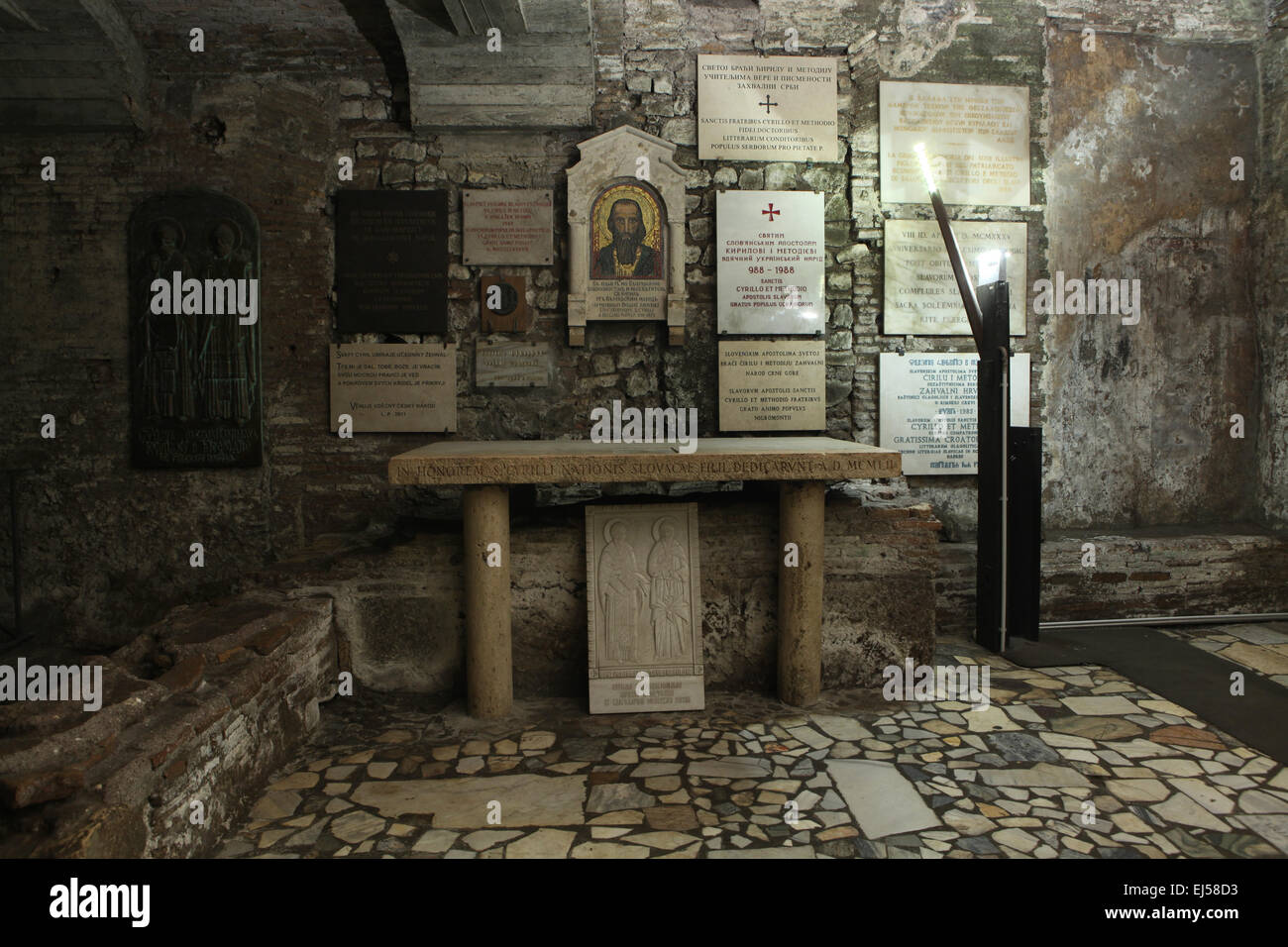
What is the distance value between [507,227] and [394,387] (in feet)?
4.19

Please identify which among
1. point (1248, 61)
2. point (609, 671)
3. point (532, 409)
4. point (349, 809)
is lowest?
point (349, 809)

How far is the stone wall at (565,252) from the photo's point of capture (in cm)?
500

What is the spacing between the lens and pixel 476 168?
16.8 feet

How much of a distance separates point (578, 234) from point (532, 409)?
3.82 feet

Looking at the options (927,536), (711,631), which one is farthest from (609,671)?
(927,536)

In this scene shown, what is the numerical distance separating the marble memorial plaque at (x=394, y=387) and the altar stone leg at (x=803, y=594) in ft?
8.22

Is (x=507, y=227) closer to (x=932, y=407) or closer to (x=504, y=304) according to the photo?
(x=504, y=304)

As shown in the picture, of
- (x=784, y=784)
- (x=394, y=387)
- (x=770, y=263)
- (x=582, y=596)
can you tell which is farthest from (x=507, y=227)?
(x=784, y=784)

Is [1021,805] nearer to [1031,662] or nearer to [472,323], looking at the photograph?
[1031,662]

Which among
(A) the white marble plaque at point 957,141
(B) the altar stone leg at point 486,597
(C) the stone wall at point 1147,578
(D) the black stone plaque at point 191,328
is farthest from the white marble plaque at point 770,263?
(D) the black stone plaque at point 191,328

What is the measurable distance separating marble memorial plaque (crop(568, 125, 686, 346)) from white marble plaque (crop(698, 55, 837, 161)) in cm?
38

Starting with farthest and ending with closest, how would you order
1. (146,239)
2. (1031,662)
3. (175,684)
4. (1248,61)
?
(1248,61) < (146,239) < (1031,662) < (175,684)

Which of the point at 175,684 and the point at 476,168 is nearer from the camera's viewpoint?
the point at 175,684

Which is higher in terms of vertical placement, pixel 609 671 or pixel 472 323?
pixel 472 323
